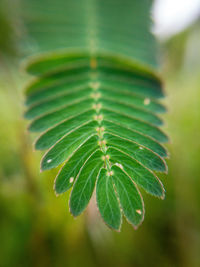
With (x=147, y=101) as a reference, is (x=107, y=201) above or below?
below

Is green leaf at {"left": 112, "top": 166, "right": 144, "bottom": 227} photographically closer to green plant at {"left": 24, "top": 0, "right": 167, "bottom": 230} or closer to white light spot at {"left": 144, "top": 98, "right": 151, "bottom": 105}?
green plant at {"left": 24, "top": 0, "right": 167, "bottom": 230}

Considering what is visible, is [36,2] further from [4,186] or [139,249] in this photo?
[139,249]

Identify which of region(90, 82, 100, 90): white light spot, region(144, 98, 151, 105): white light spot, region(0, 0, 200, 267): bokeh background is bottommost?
region(0, 0, 200, 267): bokeh background

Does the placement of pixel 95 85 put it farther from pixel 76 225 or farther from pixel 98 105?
pixel 76 225

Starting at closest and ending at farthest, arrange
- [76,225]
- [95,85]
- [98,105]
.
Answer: [98,105] < [95,85] < [76,225]

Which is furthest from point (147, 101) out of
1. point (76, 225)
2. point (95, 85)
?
point (76, 225)

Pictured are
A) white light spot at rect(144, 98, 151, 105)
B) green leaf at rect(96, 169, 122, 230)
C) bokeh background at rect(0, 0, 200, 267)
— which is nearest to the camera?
green leaf at rect(96, 169, 122, 230)

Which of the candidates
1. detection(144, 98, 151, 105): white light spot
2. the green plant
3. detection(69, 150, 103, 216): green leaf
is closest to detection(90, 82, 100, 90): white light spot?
the green plant

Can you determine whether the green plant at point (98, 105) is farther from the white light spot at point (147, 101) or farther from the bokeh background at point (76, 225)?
the bokeh background at point (76, 225)

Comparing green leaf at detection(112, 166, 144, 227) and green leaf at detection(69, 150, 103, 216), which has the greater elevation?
green leaf at detection(69, 150, 103, 216)

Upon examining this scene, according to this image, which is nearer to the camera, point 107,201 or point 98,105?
point 107,201
